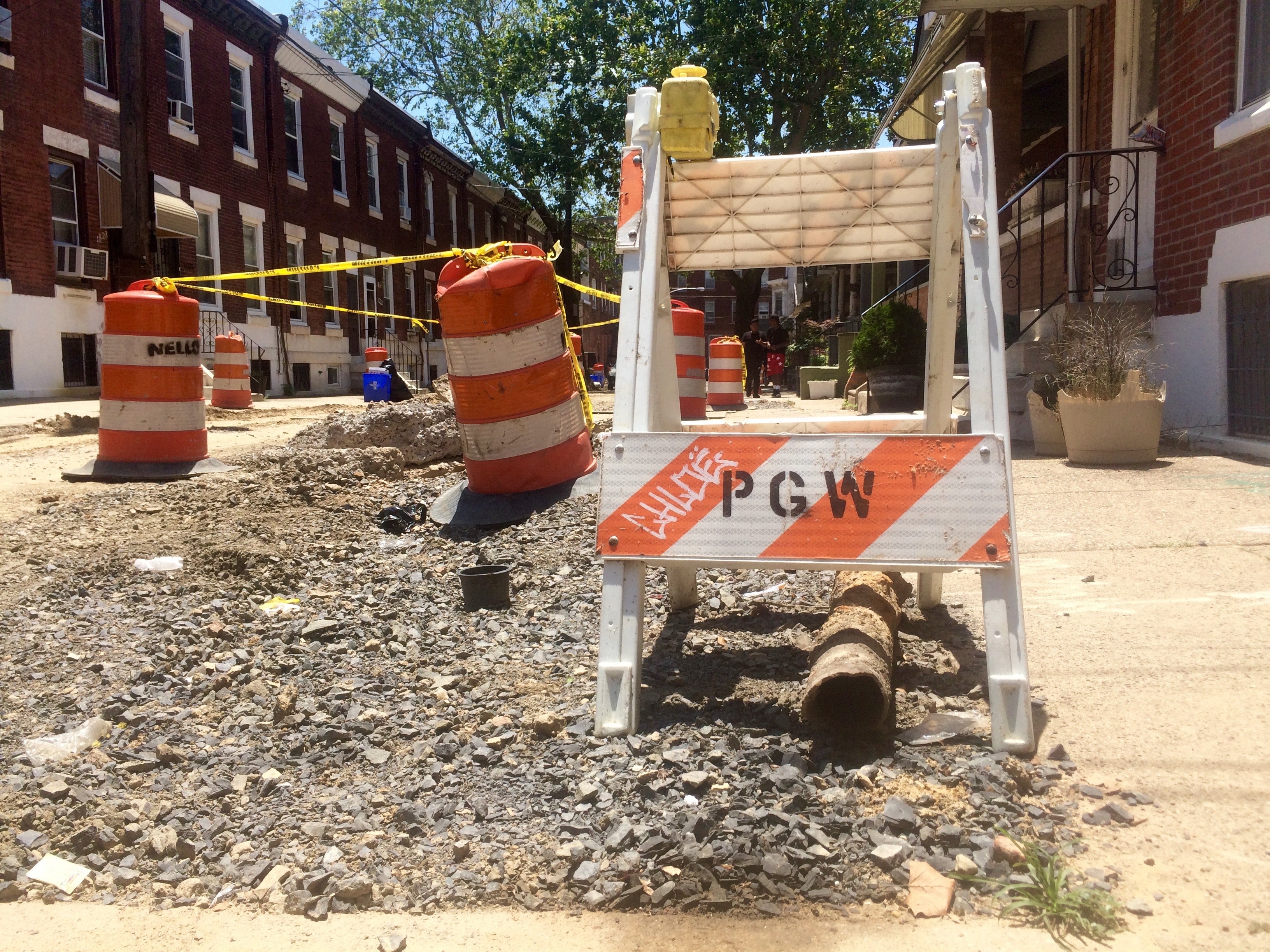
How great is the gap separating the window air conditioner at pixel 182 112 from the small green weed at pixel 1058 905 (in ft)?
70.6

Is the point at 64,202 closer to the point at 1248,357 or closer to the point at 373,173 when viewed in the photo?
the point at 373,173

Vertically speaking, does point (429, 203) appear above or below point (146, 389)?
above

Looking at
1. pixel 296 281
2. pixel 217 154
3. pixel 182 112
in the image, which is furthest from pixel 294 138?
pixel 182 112

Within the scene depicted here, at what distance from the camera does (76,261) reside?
16766 millimetres

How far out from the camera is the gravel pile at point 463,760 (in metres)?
2.31

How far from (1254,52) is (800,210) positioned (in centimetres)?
632

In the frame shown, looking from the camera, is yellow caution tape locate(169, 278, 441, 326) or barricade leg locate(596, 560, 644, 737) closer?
barricade leg locate(596, 560, 644, 737)

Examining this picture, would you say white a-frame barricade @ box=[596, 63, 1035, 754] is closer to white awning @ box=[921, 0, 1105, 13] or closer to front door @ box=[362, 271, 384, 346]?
white awning @ box=[921, 0, 1105, 13]

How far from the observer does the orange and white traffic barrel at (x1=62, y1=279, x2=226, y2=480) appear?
7504mm

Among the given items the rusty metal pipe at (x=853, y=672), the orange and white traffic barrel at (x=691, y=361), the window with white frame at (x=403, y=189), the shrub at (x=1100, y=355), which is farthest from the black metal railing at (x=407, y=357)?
the rusty metal pipe at (x=853, y=672)

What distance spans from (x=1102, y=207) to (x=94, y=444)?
10479 millimetres

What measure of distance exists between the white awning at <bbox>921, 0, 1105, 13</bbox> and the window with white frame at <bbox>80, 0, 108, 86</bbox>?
1423 cm

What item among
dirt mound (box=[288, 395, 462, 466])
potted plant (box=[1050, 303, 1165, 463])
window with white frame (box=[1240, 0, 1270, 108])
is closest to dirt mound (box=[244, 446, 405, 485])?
dirt mound (box=[288, 395, 462, 466])

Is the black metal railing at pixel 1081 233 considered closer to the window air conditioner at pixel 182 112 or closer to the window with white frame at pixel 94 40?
the window with white frame at pixel 94 40
